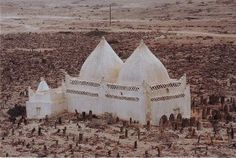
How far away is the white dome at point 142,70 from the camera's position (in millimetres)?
28125

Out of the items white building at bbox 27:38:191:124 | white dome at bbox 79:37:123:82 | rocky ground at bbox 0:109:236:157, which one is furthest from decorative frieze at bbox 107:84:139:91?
rocky ground at bbox 0:109:236:157

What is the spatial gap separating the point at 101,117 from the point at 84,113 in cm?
95

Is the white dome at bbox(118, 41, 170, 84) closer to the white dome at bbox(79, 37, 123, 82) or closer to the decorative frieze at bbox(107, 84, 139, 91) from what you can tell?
the decorative frieze at bbox(107, 84, 139, 91)

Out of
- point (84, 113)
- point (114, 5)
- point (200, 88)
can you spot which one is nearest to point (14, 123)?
point (84, 113)

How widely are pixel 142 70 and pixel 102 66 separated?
228cm

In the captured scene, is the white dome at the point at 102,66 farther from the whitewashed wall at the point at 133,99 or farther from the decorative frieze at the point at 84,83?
the whitewashed wall at the point at 133,99

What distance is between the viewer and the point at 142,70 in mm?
28125

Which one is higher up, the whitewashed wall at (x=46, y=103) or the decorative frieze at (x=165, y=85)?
the decorative frieze at (x=165, y=85)

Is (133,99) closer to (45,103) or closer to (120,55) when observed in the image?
(45,103)

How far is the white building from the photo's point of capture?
2789 centimetres

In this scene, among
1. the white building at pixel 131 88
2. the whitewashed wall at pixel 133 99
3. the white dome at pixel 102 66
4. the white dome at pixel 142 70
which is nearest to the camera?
the whitewashed wall at pixel 133 99

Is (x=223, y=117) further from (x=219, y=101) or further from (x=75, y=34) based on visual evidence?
(x=75, y=34)

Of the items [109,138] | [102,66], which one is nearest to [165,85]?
[102,66]

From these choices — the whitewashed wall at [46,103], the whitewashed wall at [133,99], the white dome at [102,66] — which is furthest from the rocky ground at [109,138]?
the white dome at [102,66]
